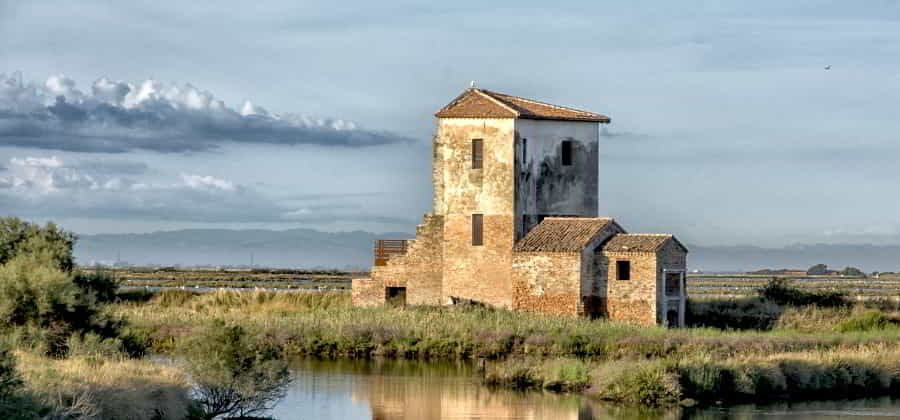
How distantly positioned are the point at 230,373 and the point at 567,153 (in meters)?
24.7

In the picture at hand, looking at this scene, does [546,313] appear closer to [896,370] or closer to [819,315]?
[819,315]

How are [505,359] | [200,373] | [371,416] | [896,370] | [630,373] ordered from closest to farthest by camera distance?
[200,373], [371,416], [630,373], [896,370], [505,359]

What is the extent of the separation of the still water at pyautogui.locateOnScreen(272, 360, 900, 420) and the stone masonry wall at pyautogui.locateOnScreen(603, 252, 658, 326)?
9964 millimetres

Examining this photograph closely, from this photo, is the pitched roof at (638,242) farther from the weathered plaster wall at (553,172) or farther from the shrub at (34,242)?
the shrub at (34,242)

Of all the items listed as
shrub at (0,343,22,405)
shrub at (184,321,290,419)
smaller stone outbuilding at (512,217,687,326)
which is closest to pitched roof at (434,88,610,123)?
smaller stone outbuilding at (512,217,687,326)

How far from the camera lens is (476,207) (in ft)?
152

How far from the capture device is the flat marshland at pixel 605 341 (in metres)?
30.8

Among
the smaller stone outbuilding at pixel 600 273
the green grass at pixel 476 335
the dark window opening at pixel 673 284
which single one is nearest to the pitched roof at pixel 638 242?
the smaller stone outbuilding at pixel 600 273

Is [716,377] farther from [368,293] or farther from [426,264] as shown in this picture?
[368,293]

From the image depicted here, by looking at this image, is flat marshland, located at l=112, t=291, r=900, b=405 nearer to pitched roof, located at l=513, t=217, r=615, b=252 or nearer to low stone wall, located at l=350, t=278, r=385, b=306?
low stone wall, located at l=350, t=278, r=385, b=306

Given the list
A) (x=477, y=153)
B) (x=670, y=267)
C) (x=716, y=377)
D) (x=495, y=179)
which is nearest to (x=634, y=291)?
(x=670, y=267)

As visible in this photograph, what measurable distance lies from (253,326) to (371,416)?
12.2 meters

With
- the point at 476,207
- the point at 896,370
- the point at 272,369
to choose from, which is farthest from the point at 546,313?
the point at 272,369

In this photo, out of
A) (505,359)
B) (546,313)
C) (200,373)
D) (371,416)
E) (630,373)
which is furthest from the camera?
(546,313)
